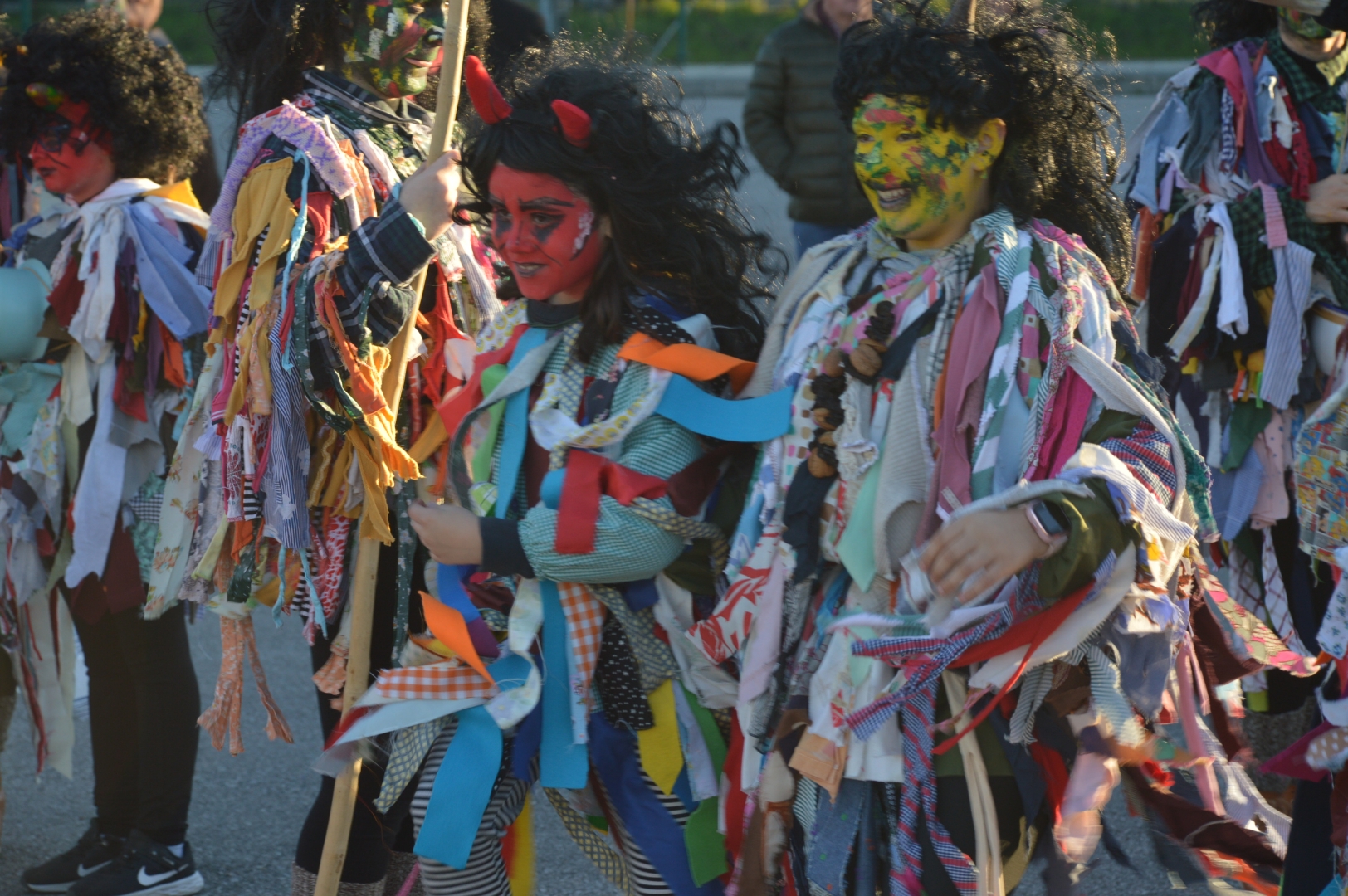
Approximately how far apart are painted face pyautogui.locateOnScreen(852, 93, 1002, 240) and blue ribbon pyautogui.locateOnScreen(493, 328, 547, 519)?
660 mm

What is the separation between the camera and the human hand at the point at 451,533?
234cm

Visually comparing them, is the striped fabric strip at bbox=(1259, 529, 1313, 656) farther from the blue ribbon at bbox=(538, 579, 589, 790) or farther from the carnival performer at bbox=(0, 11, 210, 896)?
the carnival performer at bbox=(0, 11, 210, 896)

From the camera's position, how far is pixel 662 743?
2.40 m

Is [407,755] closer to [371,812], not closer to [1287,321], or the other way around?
[371,812]

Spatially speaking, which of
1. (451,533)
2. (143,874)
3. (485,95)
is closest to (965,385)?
(451,533)

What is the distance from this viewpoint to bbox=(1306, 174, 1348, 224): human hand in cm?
339

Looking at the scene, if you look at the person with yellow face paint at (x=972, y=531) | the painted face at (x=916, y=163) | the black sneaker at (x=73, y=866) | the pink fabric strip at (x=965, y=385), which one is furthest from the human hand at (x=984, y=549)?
the black sneaker at (x=73, y=866)

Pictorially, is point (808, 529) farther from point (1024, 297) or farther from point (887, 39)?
point (887, 39)

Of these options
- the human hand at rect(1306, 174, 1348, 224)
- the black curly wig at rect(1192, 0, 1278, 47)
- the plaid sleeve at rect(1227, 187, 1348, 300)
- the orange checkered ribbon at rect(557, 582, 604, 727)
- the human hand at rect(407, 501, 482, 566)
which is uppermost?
the black curly wig at rect(1192, 0, 1278, 47)

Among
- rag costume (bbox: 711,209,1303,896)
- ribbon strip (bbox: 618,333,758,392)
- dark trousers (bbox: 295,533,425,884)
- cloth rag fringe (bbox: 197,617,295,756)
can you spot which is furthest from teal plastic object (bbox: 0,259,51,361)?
rag costume (bbox: 711,209,1303,896)

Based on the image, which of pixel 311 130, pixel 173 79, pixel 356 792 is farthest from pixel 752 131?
pixel 356 792

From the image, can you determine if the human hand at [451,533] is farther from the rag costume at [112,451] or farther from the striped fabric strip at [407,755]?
the rag costume at [112,451]

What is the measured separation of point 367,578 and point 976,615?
1.17m

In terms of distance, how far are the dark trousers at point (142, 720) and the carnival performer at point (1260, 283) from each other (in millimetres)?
2517
